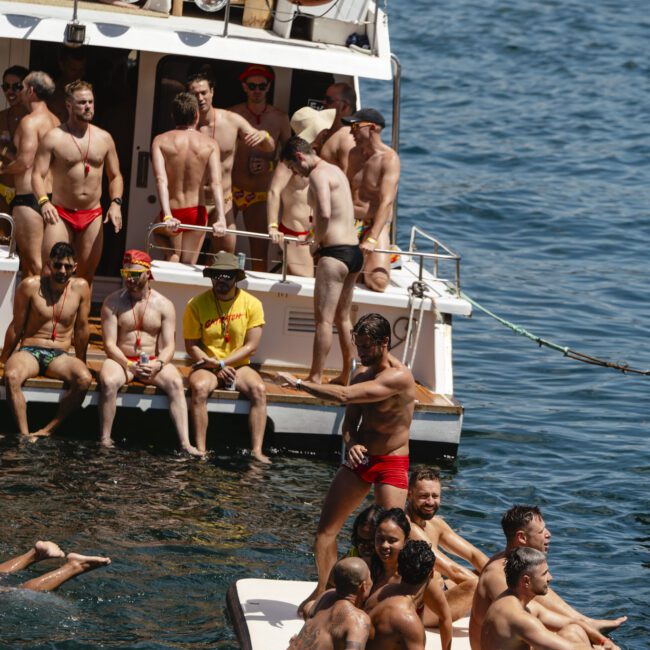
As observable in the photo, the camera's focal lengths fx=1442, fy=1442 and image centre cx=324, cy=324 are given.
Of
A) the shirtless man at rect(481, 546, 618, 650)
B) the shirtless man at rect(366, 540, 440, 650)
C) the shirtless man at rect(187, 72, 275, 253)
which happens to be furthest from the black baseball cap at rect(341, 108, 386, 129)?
the shirtless man at rect(366, 540, 440, 650)

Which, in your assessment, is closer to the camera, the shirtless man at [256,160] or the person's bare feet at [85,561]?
the person's bare feet at [85,561]

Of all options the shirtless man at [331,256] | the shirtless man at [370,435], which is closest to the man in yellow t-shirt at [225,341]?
the shirtless man at [331,256]

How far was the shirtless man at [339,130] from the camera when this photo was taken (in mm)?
12820

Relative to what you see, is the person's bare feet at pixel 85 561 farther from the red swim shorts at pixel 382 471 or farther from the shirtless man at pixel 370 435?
the red swim shorts at pixel 382 471

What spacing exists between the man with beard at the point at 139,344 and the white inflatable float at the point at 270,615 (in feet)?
9.07

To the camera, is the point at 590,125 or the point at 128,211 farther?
the point at 590,125

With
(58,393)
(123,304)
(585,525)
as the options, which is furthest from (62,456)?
(585,525)

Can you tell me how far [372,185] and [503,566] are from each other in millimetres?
5277

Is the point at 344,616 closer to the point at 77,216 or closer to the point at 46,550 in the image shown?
the point at 46,550

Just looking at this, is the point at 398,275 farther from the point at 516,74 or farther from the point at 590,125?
the point at 516,74

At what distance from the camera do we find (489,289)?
63.8ft

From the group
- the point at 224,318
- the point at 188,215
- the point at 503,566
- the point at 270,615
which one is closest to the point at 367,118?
the point at 188,215

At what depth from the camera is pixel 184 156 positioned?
12.5 meters

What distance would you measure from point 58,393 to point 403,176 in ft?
49.8
